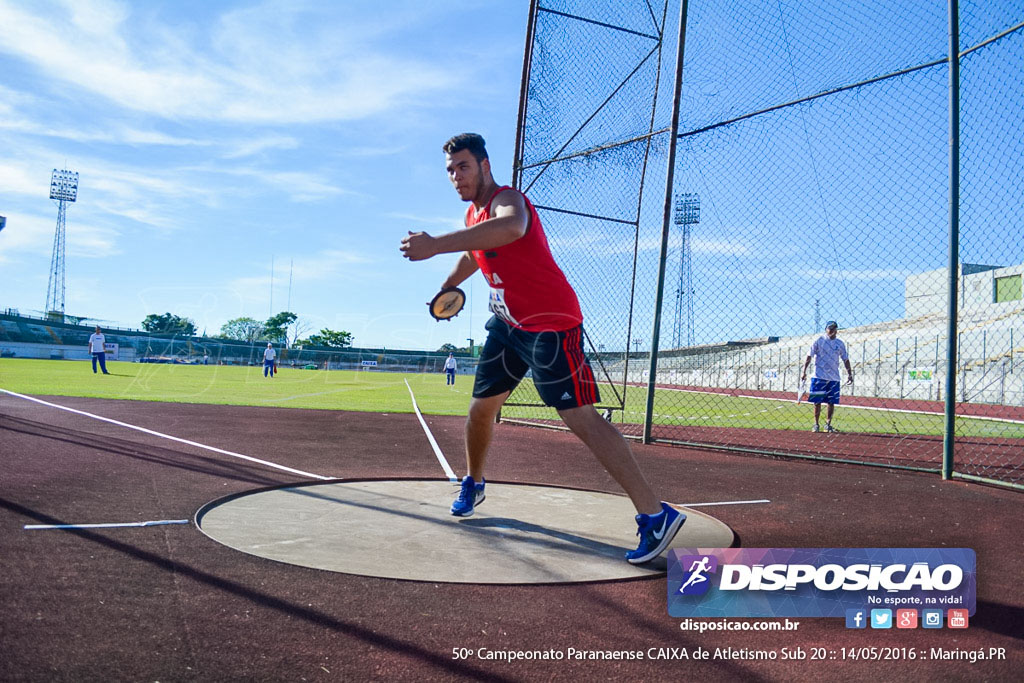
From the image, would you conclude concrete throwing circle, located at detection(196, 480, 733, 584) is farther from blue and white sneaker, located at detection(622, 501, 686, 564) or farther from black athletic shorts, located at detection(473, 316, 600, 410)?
black athletic shorts, located at detection(473, 316, 600, 410)

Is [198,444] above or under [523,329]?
under

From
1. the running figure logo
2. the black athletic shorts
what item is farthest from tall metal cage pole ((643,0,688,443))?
the running figure logo

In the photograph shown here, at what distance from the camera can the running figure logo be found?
9.74 ft

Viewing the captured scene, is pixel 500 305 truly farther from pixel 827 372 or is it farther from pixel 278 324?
pixel 278 324

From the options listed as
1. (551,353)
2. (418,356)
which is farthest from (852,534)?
(418,356)

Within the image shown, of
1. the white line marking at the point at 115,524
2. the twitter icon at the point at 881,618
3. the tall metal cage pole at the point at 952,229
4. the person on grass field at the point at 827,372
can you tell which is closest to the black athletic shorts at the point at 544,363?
the twitter icon at the point at 881,618

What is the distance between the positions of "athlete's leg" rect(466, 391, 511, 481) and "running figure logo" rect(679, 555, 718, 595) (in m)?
1.45

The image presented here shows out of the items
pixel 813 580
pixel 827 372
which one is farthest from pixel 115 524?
pixel 827 372

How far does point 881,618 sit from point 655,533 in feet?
3.36

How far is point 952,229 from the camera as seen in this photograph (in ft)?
21.3

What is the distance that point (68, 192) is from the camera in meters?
76.1

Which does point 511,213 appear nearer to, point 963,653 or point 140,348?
point 963,653

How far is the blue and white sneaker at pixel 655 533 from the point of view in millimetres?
3340

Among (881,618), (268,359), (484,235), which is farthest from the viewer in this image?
(268,359)
